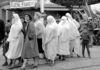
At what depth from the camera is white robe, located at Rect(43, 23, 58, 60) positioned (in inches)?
381

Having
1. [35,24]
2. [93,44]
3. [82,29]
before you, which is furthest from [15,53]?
[93,44]

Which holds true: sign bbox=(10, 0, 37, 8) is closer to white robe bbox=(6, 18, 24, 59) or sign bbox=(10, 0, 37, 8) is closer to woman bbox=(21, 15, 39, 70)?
white robe bbox=(6, 18, 24, 59)

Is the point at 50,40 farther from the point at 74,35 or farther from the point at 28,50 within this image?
the point at 74,35

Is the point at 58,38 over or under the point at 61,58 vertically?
over

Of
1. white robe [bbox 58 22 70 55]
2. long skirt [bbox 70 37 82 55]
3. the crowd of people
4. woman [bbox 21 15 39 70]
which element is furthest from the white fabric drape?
long skirt [bbox 70 37 82 55]

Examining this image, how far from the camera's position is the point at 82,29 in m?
11.4

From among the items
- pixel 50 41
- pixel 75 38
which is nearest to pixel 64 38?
pixel 75 38

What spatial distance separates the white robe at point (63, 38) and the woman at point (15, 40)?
202cm

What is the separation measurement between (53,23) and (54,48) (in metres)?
0.95

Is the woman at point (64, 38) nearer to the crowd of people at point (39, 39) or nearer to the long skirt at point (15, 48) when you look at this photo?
the crowd of people at point (39, 39)

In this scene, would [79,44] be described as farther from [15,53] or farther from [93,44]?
[93,44]

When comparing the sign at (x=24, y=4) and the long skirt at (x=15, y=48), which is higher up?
the sign at (x=24, y=4)

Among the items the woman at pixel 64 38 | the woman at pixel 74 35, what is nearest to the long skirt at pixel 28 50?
the woman at pixel 64 38

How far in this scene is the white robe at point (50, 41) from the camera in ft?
31.7
